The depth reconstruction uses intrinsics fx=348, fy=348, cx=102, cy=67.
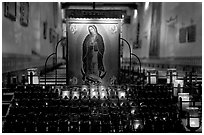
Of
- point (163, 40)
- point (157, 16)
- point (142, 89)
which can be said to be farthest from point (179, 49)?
point (142, 89)

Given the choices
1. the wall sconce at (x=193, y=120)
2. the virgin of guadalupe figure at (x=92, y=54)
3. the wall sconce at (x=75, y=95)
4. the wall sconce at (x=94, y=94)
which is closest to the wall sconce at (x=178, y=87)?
the wall sconce at (x=193, y=120)

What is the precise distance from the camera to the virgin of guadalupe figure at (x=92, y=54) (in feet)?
22.6

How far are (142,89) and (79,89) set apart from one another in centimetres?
97

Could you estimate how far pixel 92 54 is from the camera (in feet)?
22.6

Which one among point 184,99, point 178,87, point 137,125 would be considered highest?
point 178,87

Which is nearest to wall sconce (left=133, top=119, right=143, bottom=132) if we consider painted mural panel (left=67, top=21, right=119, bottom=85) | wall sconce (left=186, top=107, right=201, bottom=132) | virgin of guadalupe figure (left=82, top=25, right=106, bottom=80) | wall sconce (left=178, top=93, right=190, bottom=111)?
wall sconce (left=186, top=107, right=201, bottom=132)

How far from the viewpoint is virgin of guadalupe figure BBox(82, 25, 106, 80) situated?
22.6ft

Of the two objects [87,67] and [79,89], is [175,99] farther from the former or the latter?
[87,67]

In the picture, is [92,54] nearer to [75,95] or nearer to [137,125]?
[75,95]

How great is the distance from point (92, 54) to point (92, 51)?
6cm

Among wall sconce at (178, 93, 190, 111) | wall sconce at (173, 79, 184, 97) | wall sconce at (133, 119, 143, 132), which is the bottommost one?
wall sconce at (133, 119, 143, 132)

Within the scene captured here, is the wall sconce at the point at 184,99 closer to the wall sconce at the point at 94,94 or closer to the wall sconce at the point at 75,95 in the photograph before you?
the wall sconce at the point at 94,94

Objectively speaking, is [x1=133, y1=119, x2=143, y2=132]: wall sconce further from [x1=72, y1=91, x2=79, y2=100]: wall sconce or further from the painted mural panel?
the painted mural panel

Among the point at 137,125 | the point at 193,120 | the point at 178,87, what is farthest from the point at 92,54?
the point at 193,120
